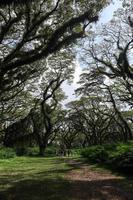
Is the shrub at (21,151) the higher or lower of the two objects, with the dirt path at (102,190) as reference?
higher

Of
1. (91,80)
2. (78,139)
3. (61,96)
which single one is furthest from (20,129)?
(78,139)

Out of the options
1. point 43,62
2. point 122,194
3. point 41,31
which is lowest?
point 122,194

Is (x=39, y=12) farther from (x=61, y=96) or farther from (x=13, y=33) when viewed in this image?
(x=61, y=96)

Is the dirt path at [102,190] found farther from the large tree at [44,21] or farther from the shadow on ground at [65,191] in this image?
the large tree at [44,21]

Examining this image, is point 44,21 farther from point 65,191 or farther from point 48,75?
point 48,75

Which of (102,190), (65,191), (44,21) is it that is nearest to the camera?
(65,191)

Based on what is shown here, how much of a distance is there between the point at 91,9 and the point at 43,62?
1491 cm

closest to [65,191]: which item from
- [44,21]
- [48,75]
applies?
[44,21]

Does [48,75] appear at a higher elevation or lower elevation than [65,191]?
higher

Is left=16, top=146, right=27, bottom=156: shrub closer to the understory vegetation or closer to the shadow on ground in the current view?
the understory vegetation

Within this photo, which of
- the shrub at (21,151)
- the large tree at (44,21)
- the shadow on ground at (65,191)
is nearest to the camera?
the shadow on ground at (65,191)

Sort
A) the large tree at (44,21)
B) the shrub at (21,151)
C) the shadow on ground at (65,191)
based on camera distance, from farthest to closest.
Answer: the shrub at (21,151)
the large tree at (44,21)
the shadow on ground at (65,191)

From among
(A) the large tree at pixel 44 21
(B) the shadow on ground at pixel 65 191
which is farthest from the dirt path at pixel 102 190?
(A) the large tree at pixel 44 21

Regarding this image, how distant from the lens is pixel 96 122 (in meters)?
71.2
